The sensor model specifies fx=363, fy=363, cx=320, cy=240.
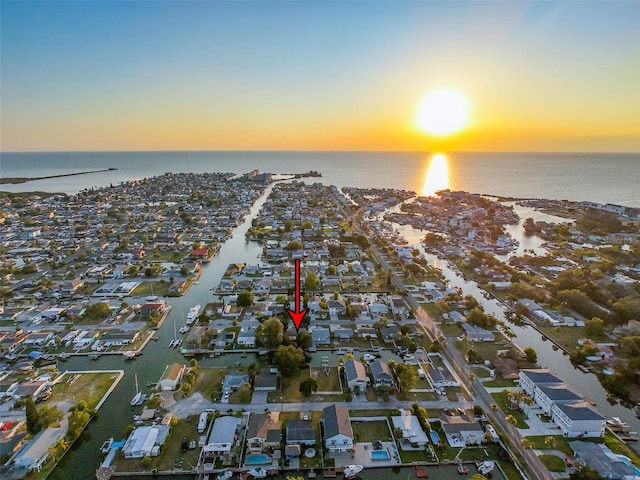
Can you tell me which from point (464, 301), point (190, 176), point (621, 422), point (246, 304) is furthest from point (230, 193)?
point (621, 422)

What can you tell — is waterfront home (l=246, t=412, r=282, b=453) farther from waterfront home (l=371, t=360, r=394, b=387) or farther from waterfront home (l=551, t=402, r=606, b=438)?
waterfront home (l=551, t=402, r=606, b=438)

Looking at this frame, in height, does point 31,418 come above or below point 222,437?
above

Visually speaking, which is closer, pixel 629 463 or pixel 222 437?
pixel 629 463

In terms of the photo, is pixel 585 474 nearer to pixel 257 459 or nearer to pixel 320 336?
pixel 257 459

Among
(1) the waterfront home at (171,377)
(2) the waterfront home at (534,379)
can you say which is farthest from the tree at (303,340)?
(2) the waterfront home at (534,379)

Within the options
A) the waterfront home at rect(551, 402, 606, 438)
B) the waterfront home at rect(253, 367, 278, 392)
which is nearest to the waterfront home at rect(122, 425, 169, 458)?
the waterfront home at rect(253, 367, 278, 392)

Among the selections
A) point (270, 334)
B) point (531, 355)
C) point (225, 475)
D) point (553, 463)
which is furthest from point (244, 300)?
point (553, 463)

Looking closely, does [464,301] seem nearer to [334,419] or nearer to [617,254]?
[334,419]
